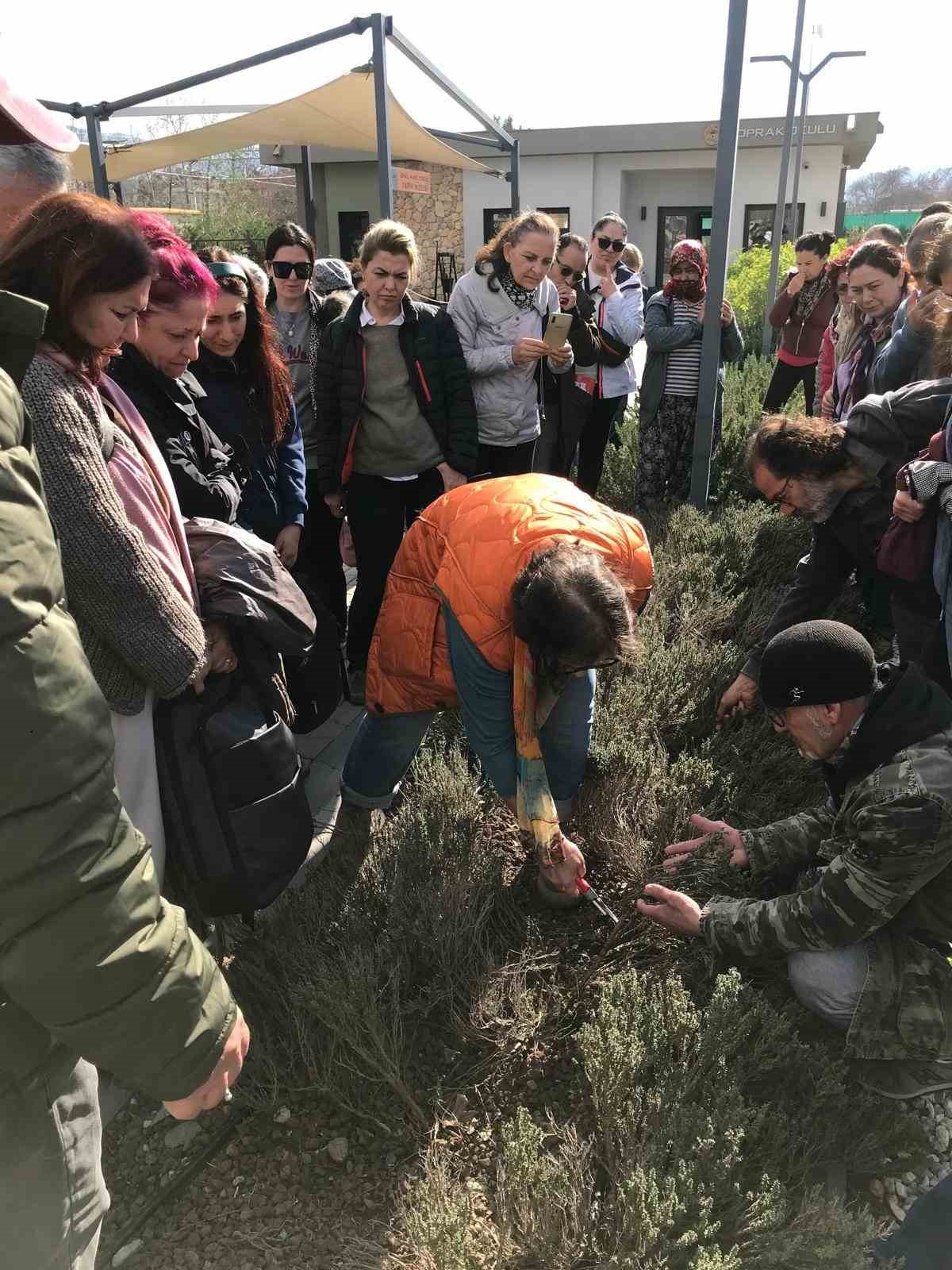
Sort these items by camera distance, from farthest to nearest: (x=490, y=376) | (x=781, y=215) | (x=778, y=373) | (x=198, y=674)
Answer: (x=781, y=215) → (x=778, y=373) → (x=490, y=376) → (x=198, y=674)

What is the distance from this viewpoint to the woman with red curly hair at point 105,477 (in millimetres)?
1438

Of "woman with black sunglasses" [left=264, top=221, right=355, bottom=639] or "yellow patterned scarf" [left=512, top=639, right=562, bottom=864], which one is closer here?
"yellow patterned scarf" [left=512, top=639, right=562, bottom=864]

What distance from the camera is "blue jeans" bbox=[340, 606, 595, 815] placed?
2.21m

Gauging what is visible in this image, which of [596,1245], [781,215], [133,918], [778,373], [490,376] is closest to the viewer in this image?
[133,918]

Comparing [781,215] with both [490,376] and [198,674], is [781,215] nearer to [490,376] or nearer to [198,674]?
[490,376]

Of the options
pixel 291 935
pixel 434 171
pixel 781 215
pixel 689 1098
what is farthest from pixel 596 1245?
pixel 434 171

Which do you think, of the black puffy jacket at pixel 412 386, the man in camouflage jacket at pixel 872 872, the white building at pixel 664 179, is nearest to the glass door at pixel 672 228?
the white building at pixel 664 179

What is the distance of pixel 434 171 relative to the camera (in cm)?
2103

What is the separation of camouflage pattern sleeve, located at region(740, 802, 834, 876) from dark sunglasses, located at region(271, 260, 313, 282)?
2.73 m

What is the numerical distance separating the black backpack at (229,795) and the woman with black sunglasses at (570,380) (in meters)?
3.36

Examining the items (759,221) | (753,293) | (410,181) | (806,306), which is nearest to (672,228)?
(759,221)

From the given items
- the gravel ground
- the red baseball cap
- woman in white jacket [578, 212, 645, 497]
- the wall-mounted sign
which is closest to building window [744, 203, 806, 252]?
the wall-mounted sign

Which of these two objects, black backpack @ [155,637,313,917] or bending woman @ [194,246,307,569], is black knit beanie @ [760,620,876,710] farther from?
bending woman @ [194,246,307,569]

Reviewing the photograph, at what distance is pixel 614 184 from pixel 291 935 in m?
23.2
